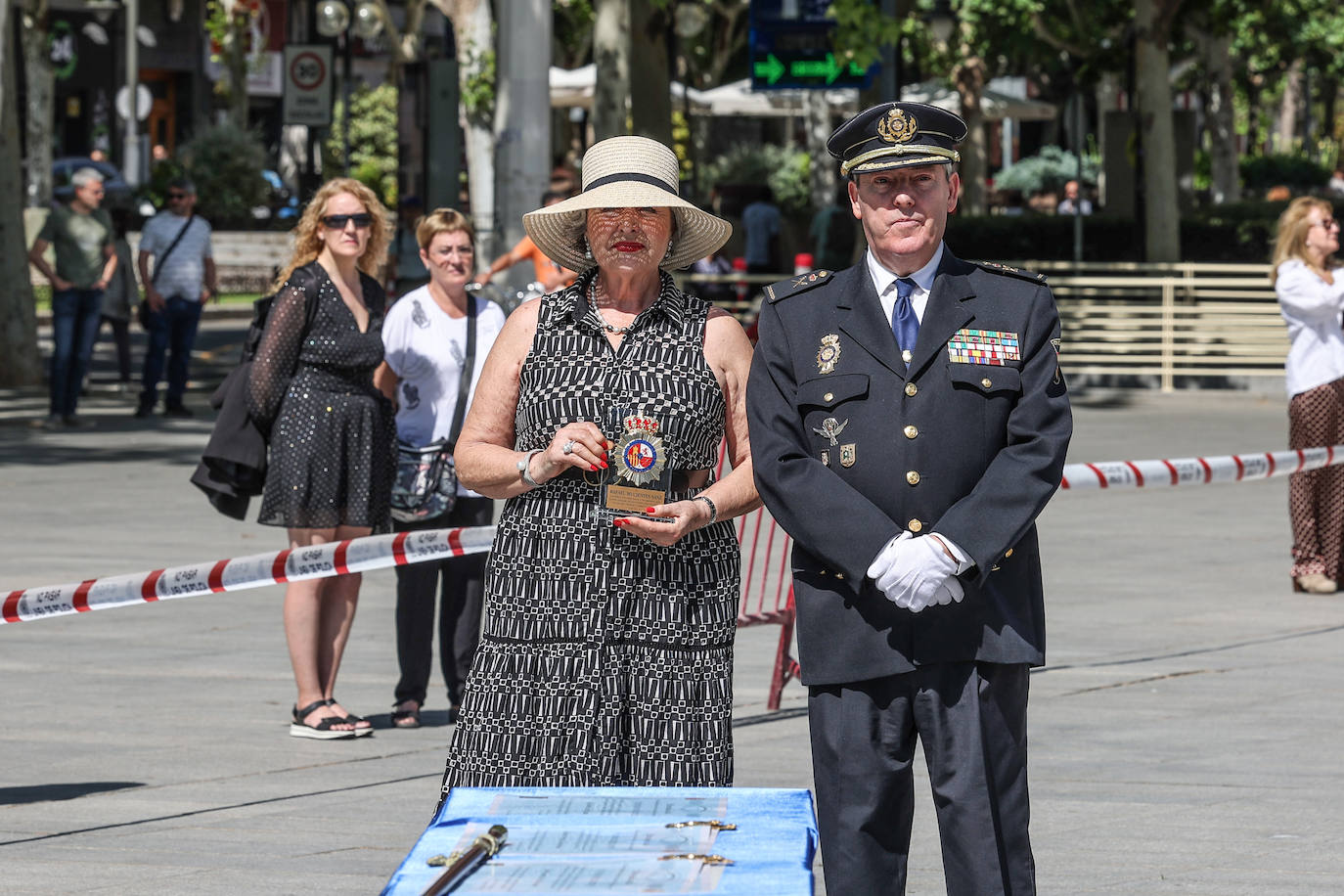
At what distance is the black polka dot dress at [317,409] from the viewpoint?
320 inches

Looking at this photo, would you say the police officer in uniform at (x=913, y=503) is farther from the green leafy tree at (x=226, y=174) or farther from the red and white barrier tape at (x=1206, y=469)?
the green leafy tree at (x=226, y=174)

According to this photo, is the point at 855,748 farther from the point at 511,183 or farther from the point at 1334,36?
the point at 1334,36

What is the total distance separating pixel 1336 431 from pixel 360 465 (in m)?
5.82

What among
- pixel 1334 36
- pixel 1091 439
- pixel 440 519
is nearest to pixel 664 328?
pixel 440 519

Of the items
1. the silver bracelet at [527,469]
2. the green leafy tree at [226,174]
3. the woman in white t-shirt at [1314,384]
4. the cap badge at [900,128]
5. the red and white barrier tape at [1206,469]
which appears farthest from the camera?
the green leafy tree at [226,174]

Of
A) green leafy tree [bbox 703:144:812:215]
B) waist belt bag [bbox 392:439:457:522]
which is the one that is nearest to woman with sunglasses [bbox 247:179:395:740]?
waist belt bag [bbox 392:439:457:522]

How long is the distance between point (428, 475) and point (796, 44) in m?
17.0

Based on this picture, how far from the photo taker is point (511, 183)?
16859 millimetres

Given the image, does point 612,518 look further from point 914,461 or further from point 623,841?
point 623,841

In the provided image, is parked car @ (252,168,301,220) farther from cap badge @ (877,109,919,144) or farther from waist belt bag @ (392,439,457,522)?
cap badge @ (877,109,919,144)

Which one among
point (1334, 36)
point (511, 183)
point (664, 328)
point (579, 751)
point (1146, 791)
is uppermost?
point (1334, 36)

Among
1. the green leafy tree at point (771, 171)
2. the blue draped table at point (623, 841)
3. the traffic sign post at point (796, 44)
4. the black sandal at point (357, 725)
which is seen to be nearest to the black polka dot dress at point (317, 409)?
the black sandal at point (357, 725)

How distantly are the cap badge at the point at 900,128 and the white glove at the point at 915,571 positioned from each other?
785 millimetres

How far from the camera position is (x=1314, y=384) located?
11734 mm
